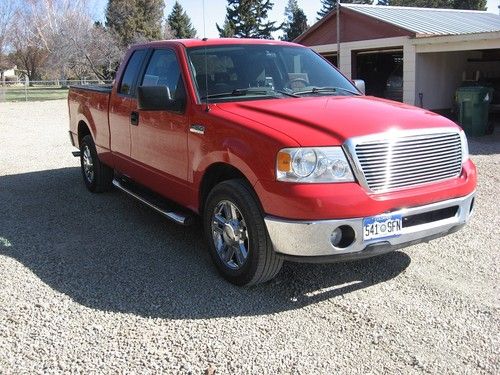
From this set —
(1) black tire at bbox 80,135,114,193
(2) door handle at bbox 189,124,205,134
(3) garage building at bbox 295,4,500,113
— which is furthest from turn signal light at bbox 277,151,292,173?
Result: (3) garage building at bbox 295,4,500,113

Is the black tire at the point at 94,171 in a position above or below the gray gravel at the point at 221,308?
above

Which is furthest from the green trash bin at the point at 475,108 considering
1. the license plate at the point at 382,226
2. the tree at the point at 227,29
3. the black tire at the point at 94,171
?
the tree at the point at 227,29

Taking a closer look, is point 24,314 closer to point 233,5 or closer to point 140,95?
point 140,95

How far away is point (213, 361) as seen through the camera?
320 cm

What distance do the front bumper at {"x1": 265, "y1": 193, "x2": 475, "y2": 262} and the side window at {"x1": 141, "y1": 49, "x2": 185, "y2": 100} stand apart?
1.78m

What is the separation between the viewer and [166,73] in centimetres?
525

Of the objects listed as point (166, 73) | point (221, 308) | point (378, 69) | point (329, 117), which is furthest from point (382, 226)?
point (378, 69)

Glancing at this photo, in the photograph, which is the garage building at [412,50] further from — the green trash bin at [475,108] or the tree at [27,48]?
the tree at [27,48]

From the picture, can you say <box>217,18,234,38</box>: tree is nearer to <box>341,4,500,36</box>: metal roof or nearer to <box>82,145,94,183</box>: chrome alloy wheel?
→ <box>341,4,500,36</box>: metal roof

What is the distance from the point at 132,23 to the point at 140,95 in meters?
57.9

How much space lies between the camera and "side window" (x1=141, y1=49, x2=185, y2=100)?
16.1ft

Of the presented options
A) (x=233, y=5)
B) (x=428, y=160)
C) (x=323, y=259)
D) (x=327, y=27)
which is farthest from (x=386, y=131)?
(x=233, y=5)

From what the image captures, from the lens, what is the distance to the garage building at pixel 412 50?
1631 cm

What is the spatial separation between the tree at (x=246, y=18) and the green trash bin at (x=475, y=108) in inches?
1831
